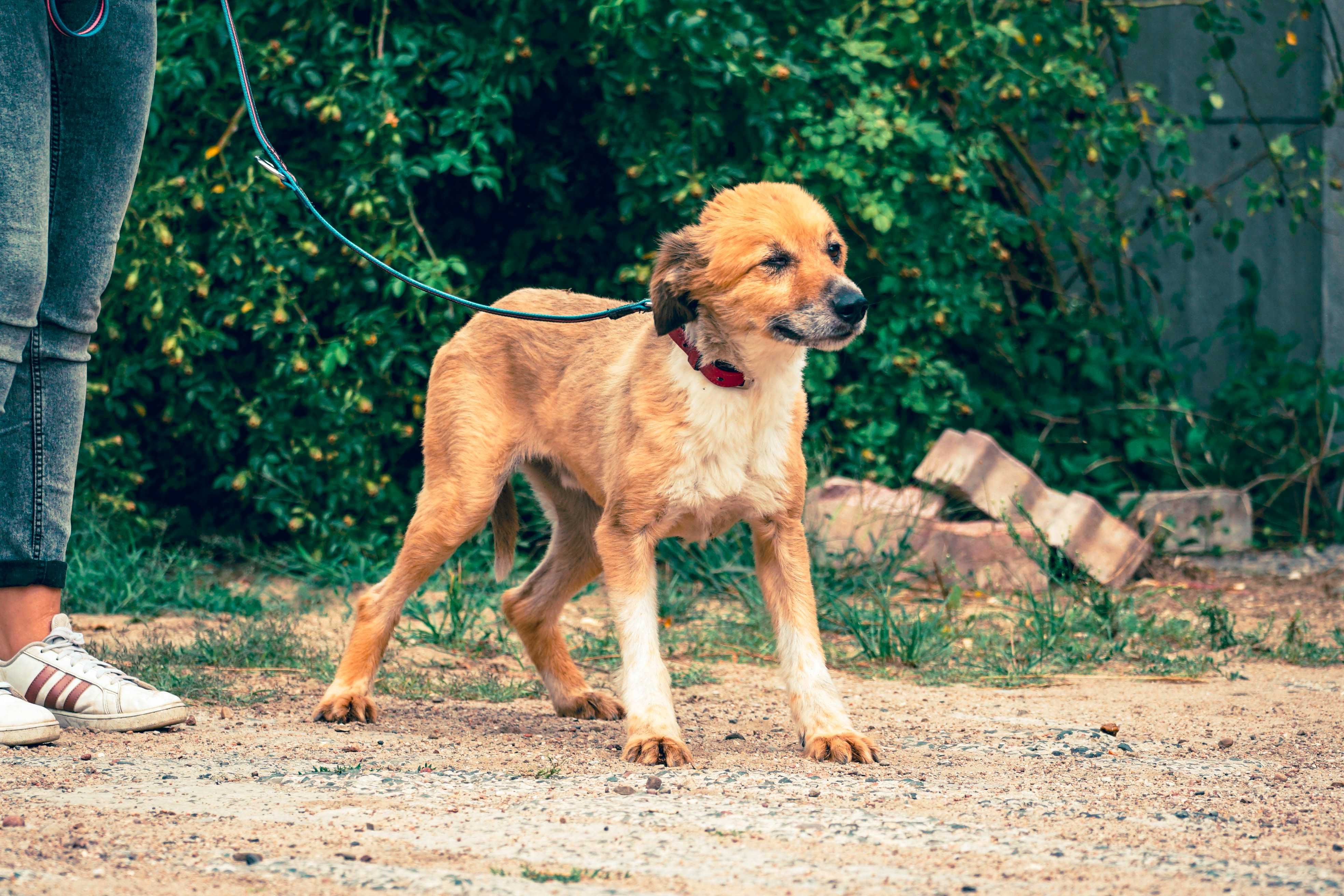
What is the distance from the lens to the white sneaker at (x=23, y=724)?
3232mm

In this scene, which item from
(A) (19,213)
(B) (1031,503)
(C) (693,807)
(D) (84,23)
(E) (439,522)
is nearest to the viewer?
(C) (693,807)

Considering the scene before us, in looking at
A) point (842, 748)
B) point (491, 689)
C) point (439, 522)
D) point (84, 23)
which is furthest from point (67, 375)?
point (842, 748)

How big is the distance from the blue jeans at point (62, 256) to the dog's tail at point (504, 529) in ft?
3.97

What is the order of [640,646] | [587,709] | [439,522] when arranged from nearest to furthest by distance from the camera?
1. [640,646]
2. [439,522]
3. [587,709]

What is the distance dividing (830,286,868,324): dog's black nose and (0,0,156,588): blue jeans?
178 centimetres

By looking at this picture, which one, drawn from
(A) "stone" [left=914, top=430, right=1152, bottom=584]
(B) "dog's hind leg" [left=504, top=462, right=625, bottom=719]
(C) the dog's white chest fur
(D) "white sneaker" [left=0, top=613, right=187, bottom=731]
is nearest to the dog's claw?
(D) "white sneaker" [left=0, top=613, right=187, bottom=731]

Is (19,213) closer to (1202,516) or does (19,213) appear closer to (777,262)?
(777,262)

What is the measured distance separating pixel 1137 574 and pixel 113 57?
485 centimetres

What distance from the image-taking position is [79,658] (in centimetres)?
351

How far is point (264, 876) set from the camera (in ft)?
7.60

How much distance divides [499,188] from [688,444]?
2880 mm

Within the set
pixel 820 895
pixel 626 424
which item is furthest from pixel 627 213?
pixel 820 895

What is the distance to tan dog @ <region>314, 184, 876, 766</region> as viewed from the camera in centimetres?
345

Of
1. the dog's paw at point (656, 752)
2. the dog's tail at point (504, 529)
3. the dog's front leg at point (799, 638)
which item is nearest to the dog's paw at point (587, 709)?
the dog's tail at point (504, 529)
